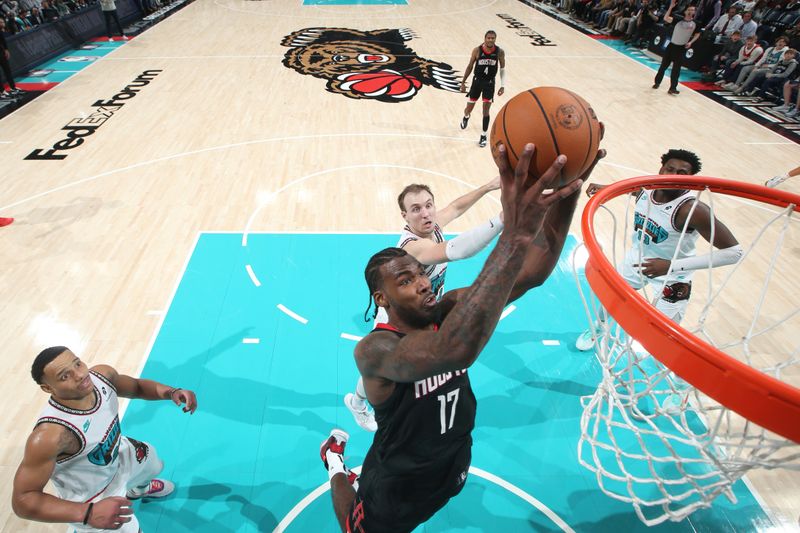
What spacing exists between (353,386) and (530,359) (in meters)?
1.66

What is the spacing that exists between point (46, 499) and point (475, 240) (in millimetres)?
2540

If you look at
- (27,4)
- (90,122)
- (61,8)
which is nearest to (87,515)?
(90,122)

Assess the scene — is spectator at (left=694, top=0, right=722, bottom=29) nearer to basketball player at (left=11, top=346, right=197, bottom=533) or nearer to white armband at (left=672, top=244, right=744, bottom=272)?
white armband at (left=672, top=244, right=744, bottom=272)

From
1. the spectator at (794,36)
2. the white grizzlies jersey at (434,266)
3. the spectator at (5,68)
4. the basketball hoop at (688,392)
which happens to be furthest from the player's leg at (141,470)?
the spectator at (794,36)

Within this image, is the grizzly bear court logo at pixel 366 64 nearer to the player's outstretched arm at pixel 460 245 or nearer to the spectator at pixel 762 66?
the spectator at pixel 762 66

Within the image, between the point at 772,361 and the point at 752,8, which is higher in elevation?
the point at 752,8

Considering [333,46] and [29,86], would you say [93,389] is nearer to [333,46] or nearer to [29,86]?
[29,86]

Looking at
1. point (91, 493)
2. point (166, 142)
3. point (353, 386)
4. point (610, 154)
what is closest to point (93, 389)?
point (91, 493)

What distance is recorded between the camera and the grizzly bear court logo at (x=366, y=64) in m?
11.3

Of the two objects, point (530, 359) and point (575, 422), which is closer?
point (575, 422)

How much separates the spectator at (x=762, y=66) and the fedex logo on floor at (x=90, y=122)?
44.8 feet

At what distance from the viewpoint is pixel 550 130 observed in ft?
5.97

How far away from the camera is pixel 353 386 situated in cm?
430

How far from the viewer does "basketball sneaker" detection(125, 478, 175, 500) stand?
331 centimetres
